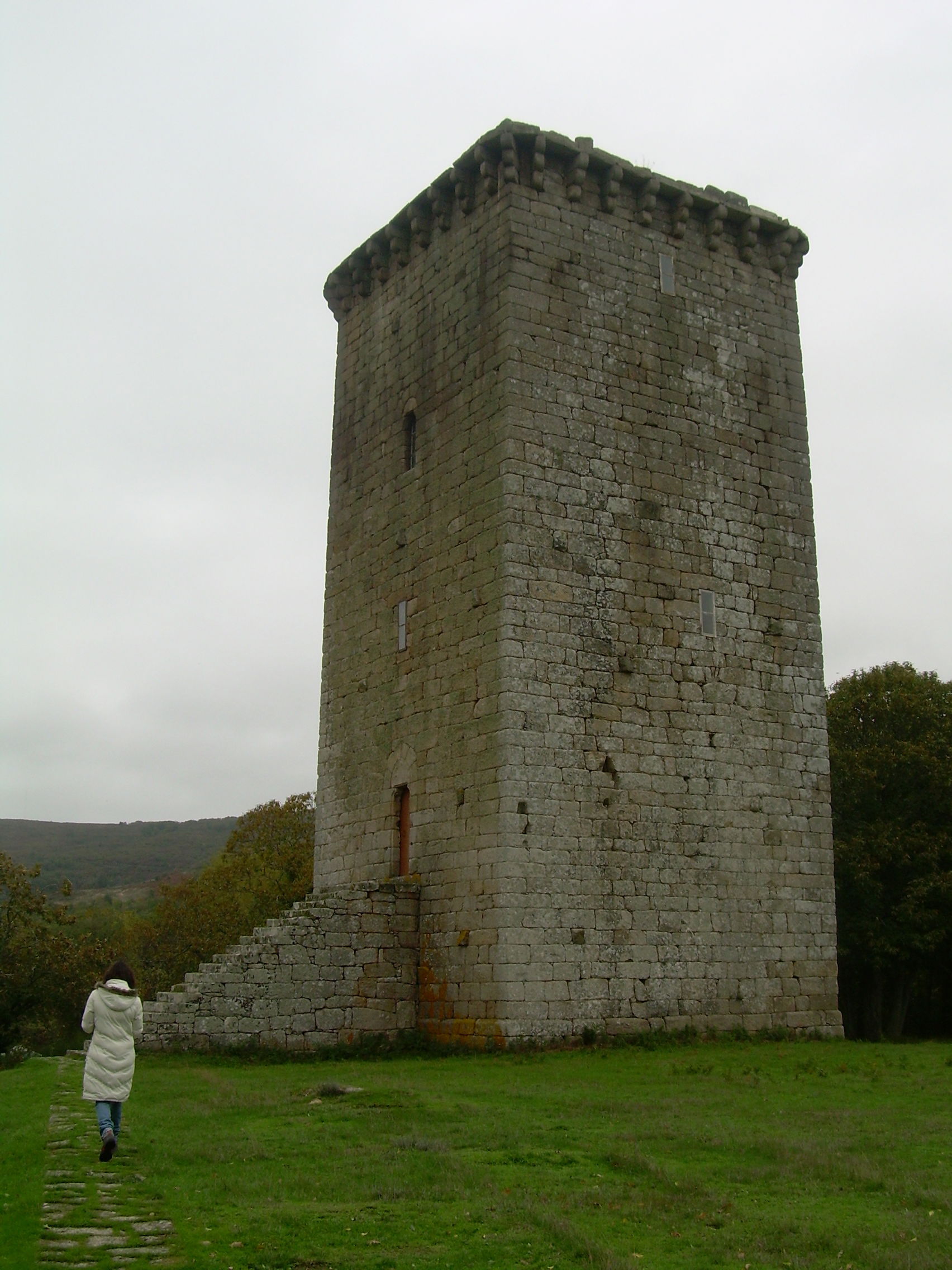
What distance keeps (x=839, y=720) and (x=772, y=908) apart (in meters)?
13.3

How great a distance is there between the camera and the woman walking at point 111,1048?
7984 millimetres

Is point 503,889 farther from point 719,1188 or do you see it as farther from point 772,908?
point 719,1188

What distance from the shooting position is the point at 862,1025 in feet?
98.8

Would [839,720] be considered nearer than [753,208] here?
No

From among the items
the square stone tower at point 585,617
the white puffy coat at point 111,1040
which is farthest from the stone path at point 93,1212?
the square stone tower at point 585,617

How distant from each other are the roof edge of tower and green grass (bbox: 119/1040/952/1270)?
1231 centimetres

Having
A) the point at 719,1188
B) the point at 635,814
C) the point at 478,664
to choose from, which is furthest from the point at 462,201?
the point at 719,1188

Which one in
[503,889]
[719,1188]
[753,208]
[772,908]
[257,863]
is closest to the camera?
[719,1188]

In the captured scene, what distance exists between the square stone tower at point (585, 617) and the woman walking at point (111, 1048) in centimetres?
703

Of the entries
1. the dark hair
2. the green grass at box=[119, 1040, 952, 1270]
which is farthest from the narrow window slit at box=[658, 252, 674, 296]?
the dark hair

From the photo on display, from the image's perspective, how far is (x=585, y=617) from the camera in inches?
645

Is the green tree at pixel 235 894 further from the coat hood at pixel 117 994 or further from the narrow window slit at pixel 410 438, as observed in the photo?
the coat hood at pixel 117 994

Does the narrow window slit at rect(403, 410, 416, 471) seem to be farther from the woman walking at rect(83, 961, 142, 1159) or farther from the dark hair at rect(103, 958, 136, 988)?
the woman walking at rect(83, 961, 142, 1159)

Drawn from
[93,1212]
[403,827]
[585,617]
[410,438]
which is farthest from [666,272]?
[93,1212]
